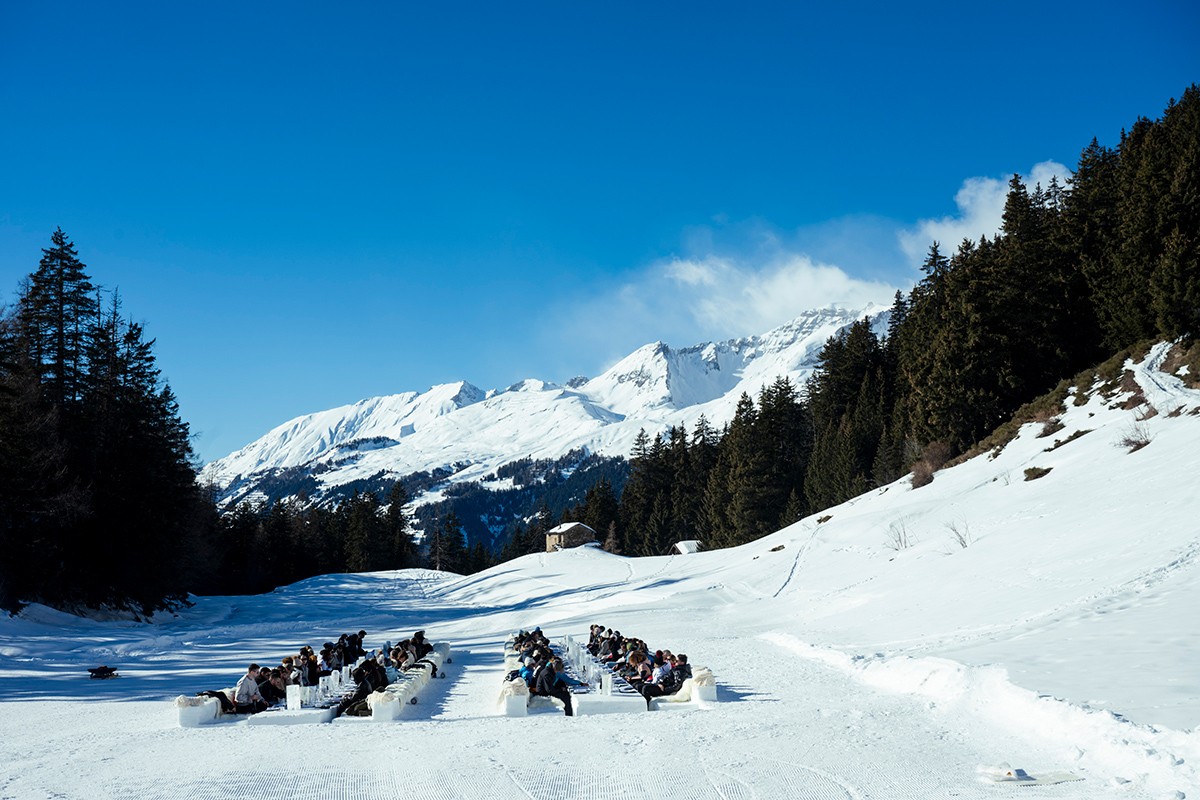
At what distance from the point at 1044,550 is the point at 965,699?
9870 mm

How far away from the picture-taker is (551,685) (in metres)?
13.7

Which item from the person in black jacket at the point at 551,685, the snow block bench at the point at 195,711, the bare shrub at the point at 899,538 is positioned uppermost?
the bare shrub at the point at 899,538

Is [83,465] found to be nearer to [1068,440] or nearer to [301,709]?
[301,709]

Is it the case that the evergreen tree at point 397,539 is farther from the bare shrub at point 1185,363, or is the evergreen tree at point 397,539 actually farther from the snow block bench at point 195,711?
the snow block bench at point 195,711

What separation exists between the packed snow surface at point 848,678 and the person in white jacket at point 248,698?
0.85m

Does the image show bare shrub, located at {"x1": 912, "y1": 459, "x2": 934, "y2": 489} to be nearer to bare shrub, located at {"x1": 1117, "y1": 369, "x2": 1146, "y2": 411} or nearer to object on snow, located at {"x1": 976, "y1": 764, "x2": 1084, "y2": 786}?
bare shrub, located at {"x1": 1117, "y1": 369, "x2": 1146, "y2": 411}

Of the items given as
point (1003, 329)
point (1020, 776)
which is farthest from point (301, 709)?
point (1003, 329)

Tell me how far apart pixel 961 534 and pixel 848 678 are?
12.2m

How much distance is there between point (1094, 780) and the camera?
24.7 ft

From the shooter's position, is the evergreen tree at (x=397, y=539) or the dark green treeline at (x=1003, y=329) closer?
the dark green treeline at (x=1003, y=329)

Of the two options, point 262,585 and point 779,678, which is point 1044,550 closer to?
point 779,678

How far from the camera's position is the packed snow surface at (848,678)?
27.3ft

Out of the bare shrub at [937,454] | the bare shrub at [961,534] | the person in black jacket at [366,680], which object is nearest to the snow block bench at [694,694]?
the person in black jacket at [366,680]

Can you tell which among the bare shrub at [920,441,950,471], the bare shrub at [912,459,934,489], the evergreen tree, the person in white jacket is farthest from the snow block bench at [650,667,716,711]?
the evergreen tree
